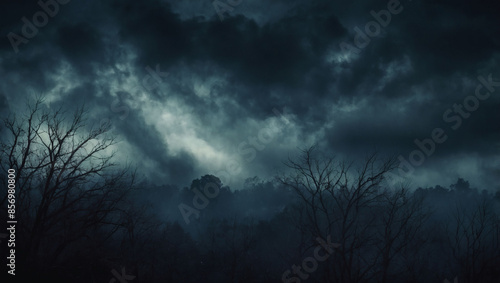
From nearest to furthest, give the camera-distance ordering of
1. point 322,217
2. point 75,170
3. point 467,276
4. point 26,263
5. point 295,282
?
point 26,263, point 75,170, point 467,276, point 295,282, point 322,217

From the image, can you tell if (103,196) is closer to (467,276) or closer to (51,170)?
(51,170)

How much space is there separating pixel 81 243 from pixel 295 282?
28.0 meters

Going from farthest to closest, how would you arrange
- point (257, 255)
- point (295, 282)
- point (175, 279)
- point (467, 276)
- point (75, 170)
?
point (257, 255), point (175, 279), point (295, 282), point (467, 276), point (75, 170)

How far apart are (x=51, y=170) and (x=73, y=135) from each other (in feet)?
6.72

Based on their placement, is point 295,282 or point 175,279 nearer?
point 295,282

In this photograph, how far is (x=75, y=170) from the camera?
1410cm

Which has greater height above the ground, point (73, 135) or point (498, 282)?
point (73, 135)

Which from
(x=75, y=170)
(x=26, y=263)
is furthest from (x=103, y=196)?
(x=26, y=263)

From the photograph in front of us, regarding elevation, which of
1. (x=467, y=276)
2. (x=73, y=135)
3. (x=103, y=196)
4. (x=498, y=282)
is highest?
(x=73, y=135)

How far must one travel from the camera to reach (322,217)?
5728 cm

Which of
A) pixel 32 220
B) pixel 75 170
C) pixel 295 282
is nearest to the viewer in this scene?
pixel 32 220

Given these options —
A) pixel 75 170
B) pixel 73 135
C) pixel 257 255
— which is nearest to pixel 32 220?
pixel 75 170

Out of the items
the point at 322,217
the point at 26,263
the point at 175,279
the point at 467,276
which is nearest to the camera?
the point at 26,263

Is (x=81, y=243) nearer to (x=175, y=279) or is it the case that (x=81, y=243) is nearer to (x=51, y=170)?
(x=51, y=170)
